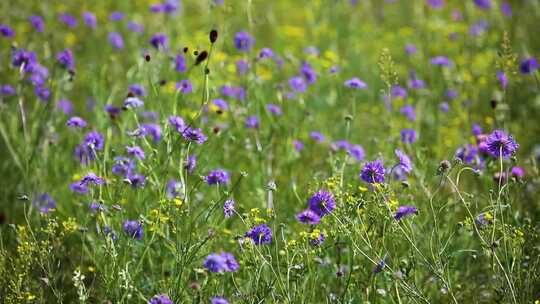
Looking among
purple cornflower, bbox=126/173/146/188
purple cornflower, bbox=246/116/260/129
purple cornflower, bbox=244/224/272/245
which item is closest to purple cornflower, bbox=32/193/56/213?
purple cornflower, bbox=126/173/146/188

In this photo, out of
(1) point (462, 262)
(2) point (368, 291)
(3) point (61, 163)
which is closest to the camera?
(2) point (368, 291)

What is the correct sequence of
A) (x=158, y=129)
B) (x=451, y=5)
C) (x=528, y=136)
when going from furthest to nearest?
(x=451, y=5) → (x=528, y=136) → (x=158, y=129)

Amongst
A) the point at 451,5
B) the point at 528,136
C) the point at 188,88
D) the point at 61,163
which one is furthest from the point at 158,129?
the point at 451,5

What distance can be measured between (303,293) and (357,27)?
404 centimetres

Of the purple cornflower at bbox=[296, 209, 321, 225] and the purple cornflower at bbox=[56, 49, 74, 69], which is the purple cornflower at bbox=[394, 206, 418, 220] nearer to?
the purple cornflower at bbox=[296, 209, 321, 225]

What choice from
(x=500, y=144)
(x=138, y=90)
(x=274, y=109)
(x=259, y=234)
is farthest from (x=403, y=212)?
(x=138, y=90)

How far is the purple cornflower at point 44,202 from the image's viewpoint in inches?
130

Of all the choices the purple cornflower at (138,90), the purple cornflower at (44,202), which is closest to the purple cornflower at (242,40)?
the purple cornflower at (138,90)

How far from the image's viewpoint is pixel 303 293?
246 centimetres

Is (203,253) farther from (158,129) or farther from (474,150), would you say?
(474,150)

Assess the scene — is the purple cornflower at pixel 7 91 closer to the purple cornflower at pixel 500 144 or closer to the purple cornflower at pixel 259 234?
the purple cornflower at pixel 259 234

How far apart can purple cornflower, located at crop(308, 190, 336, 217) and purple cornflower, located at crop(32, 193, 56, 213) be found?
56.1 inches

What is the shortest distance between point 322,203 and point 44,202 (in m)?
1.56

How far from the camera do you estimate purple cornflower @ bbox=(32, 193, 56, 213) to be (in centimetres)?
331
